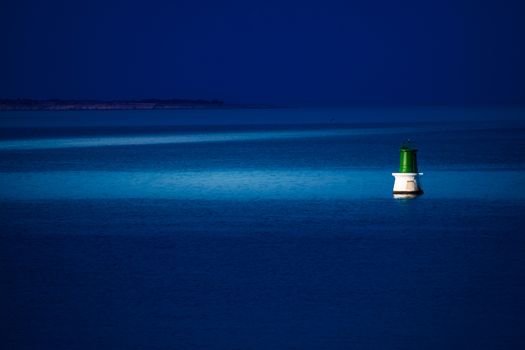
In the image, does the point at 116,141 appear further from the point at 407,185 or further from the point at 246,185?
the point at 407,185

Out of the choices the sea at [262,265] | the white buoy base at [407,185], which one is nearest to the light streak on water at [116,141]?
the sea at [262,265]

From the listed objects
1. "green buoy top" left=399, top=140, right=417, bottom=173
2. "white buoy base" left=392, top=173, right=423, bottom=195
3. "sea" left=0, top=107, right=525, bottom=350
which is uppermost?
"green buoy top" left=399, top=140, right=417, bottom=173

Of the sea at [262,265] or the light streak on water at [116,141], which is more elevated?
the light streak on water at [116,141]

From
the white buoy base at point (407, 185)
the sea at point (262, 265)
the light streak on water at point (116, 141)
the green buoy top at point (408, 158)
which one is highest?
the light streak on water at point (116, 141)

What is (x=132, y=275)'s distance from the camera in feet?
35.8

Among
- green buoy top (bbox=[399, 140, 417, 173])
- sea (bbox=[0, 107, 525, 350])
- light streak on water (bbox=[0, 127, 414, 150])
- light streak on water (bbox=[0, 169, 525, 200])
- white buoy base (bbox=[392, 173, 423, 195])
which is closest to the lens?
sea (bbox=[0, 107, 525, 350])

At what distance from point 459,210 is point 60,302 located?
332 inches

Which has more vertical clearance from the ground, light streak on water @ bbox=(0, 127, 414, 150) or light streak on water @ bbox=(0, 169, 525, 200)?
light streak on water @ bbox=(0, 127, 414, 150)

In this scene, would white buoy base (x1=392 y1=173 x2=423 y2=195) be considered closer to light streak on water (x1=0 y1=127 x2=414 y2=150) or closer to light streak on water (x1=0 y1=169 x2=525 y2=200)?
light streak on water (x1=0 y1=169 x2=525 y2=200)

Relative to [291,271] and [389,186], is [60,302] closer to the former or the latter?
[291,271]

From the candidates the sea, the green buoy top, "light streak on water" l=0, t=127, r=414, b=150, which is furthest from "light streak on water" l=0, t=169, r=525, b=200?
"light streak on water" l=0, t=127, r=414, b=150

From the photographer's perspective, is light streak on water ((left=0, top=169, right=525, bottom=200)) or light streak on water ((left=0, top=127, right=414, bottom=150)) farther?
light streak on water ((left=0, top=127, right=414, bottom=150))

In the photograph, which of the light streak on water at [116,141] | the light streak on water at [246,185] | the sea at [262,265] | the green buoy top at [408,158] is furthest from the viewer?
the light streak on water at [116,141]

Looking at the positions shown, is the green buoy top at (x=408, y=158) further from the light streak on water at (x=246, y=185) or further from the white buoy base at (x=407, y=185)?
the light streak on water at (x=246, y=185)
